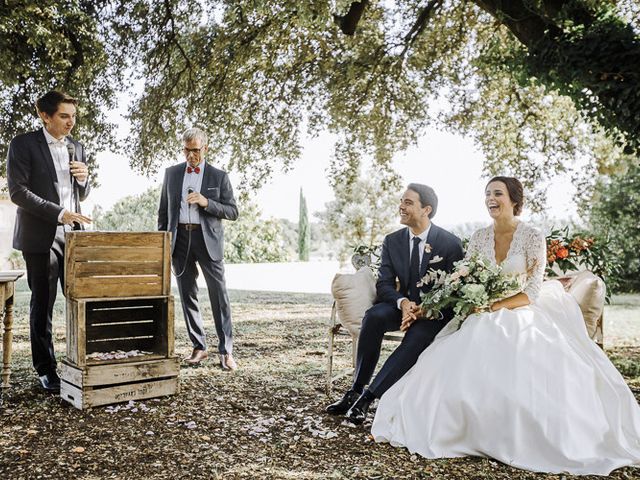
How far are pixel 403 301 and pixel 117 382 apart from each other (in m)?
1.96

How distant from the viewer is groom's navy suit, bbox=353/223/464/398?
369 centimetres

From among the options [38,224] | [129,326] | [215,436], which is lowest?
[215,436]

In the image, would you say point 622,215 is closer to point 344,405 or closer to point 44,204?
point 344,405

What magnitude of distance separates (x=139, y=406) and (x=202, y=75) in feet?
19.0

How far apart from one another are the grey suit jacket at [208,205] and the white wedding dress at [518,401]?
2123mm

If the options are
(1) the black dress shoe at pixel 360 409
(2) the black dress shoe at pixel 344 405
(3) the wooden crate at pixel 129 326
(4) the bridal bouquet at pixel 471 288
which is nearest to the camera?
(4) the bridal bouquet at pixel 471 288

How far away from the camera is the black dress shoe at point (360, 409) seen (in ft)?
11.9

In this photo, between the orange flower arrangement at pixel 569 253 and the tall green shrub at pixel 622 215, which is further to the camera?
the tall green shrub at pixel 622 215

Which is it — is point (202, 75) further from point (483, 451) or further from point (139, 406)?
point (483, 451)

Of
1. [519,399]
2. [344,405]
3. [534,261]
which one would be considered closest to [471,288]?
[534,261]

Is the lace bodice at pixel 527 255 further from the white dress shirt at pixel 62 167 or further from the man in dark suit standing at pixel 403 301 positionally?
the white dress shirt at pixel 62 167

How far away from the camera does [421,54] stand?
884cm

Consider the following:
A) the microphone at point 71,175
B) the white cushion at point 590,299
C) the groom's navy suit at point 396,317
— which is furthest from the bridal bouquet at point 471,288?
the microphone at point 71,175

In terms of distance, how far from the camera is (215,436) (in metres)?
3.42
